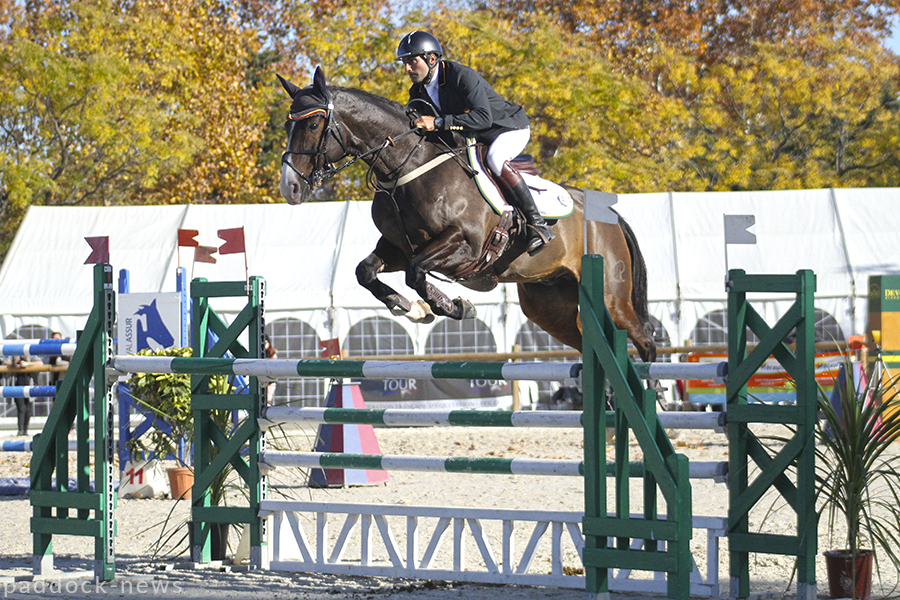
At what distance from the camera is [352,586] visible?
411cm

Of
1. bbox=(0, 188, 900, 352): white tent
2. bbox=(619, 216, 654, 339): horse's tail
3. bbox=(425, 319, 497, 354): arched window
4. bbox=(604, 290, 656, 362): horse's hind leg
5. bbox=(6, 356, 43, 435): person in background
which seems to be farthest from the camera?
bbox=(425, 319, 497, 354): arched window

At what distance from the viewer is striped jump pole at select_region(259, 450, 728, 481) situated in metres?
3.53

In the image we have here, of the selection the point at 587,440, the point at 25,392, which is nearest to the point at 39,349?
the point at 25,392

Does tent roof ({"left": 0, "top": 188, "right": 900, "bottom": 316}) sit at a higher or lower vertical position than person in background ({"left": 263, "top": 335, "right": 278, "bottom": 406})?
higher

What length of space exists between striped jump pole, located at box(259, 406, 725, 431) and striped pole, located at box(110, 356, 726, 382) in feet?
0.48

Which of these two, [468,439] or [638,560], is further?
[468,439]

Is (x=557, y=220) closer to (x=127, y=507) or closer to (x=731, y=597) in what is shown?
(x=731, y=597)

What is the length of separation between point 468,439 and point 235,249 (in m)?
4.47

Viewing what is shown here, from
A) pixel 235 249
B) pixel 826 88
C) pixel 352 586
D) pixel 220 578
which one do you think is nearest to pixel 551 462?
pixel 352 586

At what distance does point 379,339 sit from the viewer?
1380 cm

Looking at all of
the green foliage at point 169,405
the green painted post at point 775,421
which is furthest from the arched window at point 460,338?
the green painted post at point 775,421

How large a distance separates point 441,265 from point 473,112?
763 millimetres

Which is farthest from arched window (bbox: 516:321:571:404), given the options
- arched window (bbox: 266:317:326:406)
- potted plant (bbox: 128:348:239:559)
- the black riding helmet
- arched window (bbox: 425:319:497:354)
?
the black riding helmet

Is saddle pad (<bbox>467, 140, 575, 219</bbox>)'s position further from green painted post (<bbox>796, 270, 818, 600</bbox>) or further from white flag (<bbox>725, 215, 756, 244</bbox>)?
green painted post (<bbox>796, 270, 818, 600</bbox>)
